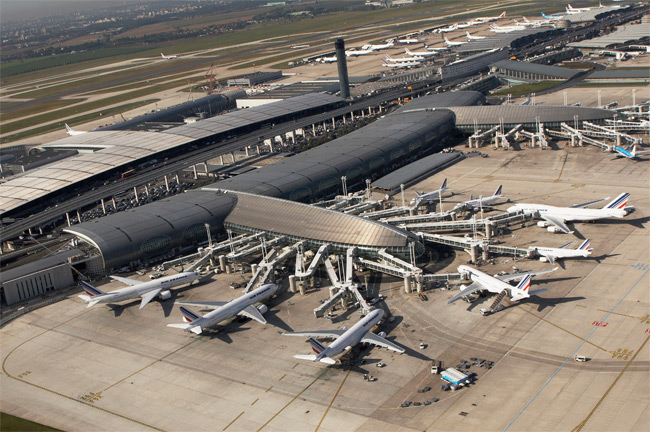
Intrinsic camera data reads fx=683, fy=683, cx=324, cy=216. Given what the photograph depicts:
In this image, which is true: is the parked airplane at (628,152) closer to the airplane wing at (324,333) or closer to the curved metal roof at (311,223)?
the curved metal roof at (311,223)

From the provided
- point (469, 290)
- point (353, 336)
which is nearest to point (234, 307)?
point (353, 336)

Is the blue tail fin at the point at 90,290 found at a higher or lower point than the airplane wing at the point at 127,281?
higher

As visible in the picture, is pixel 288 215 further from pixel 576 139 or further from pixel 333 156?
pixel 576 139

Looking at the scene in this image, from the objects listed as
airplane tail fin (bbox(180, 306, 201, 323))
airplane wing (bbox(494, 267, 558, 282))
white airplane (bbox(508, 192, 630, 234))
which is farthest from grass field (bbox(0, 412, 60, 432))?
white airplane (bbox(508, 192, 630, 234))

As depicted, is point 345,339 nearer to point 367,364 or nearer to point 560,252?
point 367,364

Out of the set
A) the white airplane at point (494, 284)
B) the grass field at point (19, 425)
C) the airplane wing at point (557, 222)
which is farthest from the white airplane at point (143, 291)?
the airplane wing at point (557, 222)

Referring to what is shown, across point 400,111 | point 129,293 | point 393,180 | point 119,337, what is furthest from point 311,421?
point 400,111

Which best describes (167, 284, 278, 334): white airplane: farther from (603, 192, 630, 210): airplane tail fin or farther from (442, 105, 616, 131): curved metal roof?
(442, 105, 616, 131): curved metal roof
